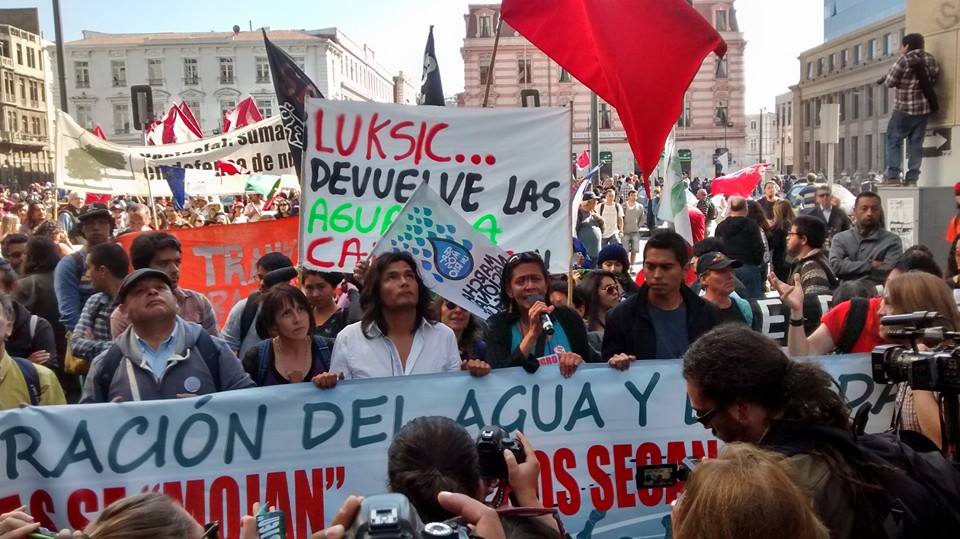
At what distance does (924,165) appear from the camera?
34.7 ft

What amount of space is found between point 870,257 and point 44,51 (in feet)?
312

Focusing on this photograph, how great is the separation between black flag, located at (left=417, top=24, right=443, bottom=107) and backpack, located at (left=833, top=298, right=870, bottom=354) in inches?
153

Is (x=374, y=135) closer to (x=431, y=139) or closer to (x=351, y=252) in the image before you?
(x=431, y=139)

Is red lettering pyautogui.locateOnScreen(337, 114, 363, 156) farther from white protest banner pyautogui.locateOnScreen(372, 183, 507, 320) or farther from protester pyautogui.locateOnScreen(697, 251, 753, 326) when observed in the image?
protester pyautogui.locateOnScreen(697, 251, 753, 326)

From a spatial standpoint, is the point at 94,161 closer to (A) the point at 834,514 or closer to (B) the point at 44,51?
(A) the point at 834,514

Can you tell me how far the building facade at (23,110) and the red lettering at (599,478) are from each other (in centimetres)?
7863

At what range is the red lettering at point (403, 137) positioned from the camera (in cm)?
531

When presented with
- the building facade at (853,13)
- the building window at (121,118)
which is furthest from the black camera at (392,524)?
the building window at (121,118)

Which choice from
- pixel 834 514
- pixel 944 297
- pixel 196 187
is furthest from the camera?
pixel 196 187

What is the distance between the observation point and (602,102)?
74875 millimetres

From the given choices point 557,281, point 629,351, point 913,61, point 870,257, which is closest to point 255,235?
point 557,281

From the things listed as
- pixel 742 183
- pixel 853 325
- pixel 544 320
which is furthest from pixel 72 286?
pixel 742 183

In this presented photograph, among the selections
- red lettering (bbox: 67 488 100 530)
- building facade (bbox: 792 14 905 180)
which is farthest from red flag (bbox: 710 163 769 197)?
building facade (bbox: 792 14 905 180)

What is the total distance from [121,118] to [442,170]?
9691 centimetres
